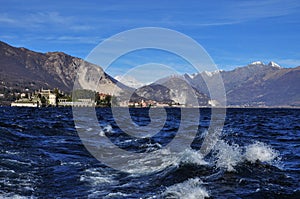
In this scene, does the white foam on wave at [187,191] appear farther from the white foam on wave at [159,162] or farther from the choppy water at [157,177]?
the white foam on wave at [159,162]

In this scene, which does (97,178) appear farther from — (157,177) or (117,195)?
(117,195)

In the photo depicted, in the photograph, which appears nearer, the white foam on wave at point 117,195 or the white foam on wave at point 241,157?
the white foam on wave at point 117,195

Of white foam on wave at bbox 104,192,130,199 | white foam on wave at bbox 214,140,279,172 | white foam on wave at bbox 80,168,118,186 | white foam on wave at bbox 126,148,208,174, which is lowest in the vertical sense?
white foam on wave at bbox 80,168,118,186

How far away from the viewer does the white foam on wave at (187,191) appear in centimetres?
1393

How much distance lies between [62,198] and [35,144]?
1774 cm

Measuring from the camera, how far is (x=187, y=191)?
1448 centimetres

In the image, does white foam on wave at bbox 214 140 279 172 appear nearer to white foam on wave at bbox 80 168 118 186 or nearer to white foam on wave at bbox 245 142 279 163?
white foam on wave at bbox 245 142 279 163

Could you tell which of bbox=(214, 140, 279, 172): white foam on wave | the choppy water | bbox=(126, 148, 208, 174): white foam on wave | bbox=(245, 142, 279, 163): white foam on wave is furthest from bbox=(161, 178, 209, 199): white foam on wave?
bbox=(245, 142, 279, 163): white foam on wave

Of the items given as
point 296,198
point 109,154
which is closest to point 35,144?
point 109,154

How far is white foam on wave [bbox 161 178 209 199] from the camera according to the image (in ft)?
45.7

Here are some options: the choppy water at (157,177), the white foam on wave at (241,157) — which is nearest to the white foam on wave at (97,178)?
the choppy water at (157,177)

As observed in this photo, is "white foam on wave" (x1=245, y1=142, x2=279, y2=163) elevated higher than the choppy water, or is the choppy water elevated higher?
"white foam on wave" (x1=245, y1=142, x2=279, y2=163)

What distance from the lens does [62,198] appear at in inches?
564

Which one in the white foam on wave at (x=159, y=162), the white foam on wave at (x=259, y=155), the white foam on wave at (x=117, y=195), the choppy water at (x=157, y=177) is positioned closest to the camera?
the white foam on wave at (x=117, y=195)
